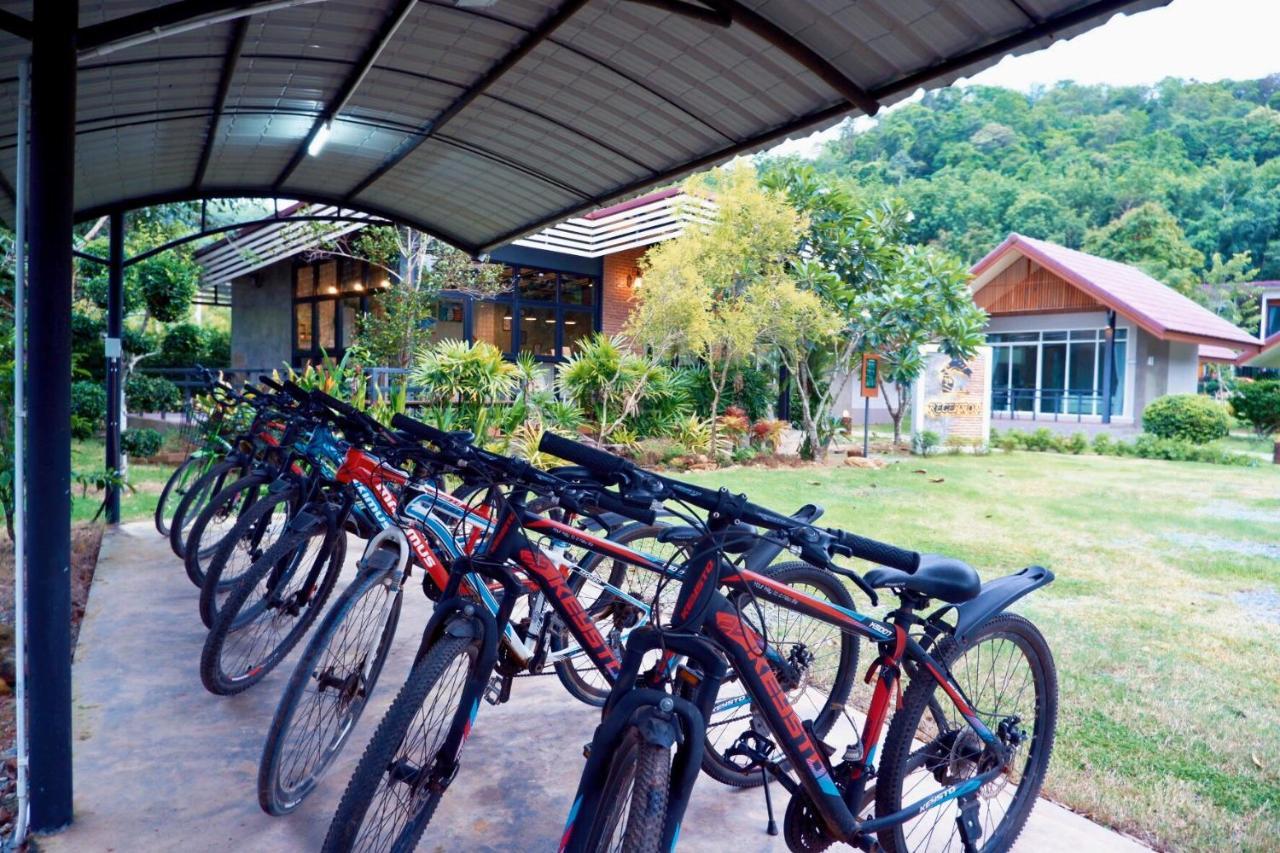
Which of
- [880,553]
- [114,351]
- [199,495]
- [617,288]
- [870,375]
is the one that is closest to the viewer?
[880,553]

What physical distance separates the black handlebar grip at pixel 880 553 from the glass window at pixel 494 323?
1411 cm

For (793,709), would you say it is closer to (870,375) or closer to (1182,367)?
(870,375)

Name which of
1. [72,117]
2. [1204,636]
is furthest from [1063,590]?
[72,117]

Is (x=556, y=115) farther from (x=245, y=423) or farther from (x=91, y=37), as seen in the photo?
(x=245, y=423)

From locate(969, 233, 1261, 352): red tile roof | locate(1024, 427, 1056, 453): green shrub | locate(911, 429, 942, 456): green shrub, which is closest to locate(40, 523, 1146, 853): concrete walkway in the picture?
locate(911, 429, 942, 456): green shrub

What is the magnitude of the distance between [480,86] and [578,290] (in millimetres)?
12297

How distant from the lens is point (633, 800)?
169 centimetres

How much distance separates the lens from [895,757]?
7.15ft

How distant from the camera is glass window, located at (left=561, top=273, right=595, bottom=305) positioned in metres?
16.3

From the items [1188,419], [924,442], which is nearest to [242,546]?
[924,442]

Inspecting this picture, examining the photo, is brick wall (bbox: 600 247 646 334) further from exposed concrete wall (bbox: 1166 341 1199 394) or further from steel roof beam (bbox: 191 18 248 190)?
exposed concrete wall (bbox: 1166 341 1199 394)

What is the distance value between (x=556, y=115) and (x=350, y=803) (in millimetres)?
3349

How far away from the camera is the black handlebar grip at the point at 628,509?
1908 mm

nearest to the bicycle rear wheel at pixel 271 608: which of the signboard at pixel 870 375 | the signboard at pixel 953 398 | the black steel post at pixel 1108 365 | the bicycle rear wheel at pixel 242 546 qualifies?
the bicycle rear wheel at pixel 242 546
